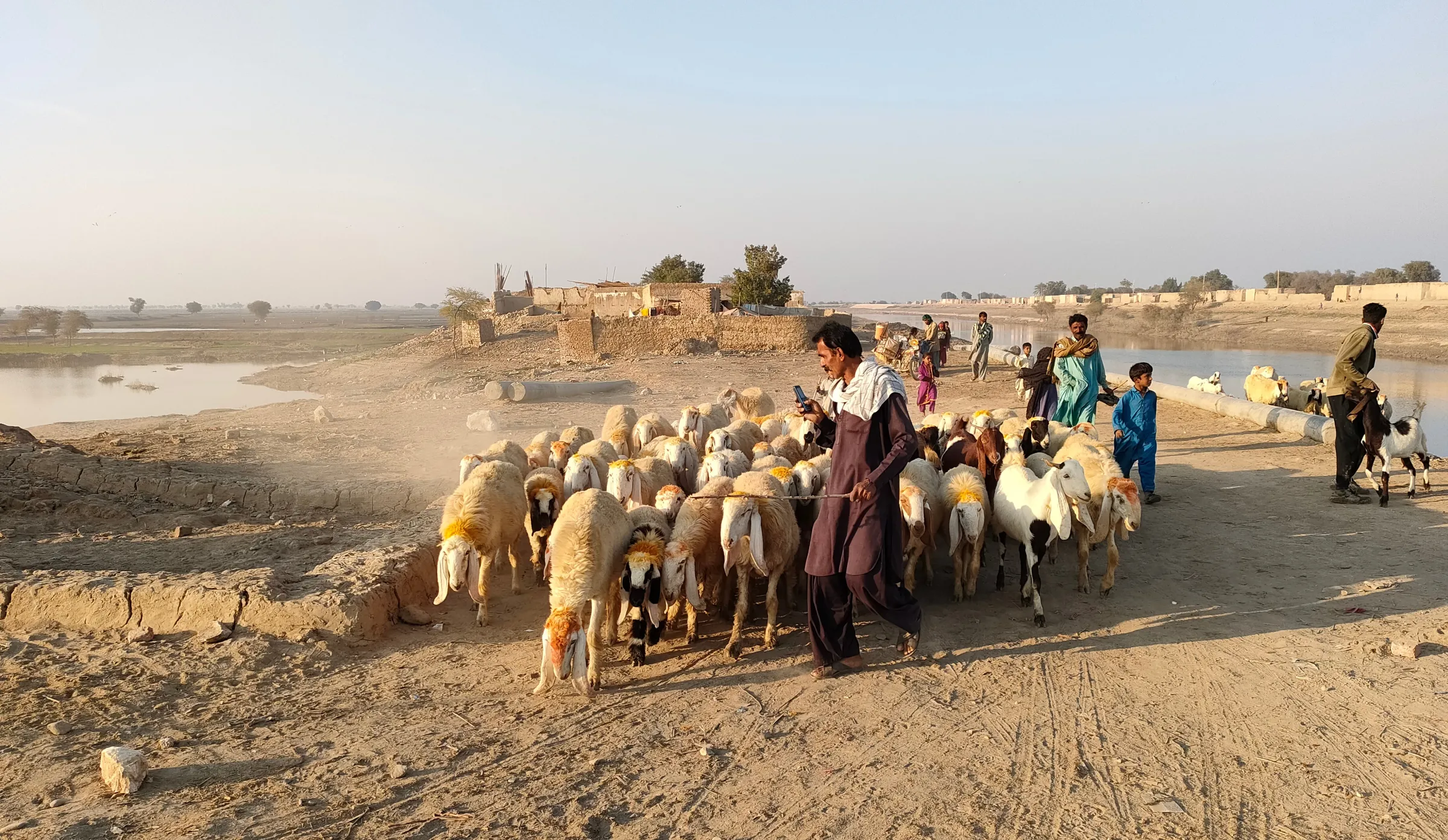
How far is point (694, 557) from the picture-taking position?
5.07m

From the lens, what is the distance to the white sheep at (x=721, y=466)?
676 cm

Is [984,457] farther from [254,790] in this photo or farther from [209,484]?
[209,484]

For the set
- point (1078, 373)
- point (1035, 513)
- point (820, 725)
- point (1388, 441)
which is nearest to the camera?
point (820, 725)

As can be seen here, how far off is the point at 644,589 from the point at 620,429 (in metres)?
4.58

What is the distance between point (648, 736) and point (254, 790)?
1.83 meters

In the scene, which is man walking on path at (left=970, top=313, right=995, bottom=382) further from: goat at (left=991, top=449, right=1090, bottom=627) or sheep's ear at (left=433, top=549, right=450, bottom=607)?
sheep's ear at (left=433, top=549, right=450, bottom=607)

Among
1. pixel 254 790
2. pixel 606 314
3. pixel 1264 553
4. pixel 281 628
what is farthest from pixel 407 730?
pixel 606 314

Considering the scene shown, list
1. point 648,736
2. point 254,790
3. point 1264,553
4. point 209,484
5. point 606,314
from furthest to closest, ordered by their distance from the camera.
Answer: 1. point 606,314
2. point 209,484
3. point 1264,553
4. point 648,736
5. point 254,790

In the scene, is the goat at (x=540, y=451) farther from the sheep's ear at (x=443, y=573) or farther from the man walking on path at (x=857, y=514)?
the man walking on path at (x=857, y=514)

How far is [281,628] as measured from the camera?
4.97 m

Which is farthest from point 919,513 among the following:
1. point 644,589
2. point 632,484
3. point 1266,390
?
point 1266,390

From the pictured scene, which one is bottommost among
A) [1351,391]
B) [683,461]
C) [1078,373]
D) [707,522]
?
[707,522]

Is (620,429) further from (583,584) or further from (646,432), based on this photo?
(583,584)

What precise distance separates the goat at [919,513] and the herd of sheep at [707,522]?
0.05 feet
